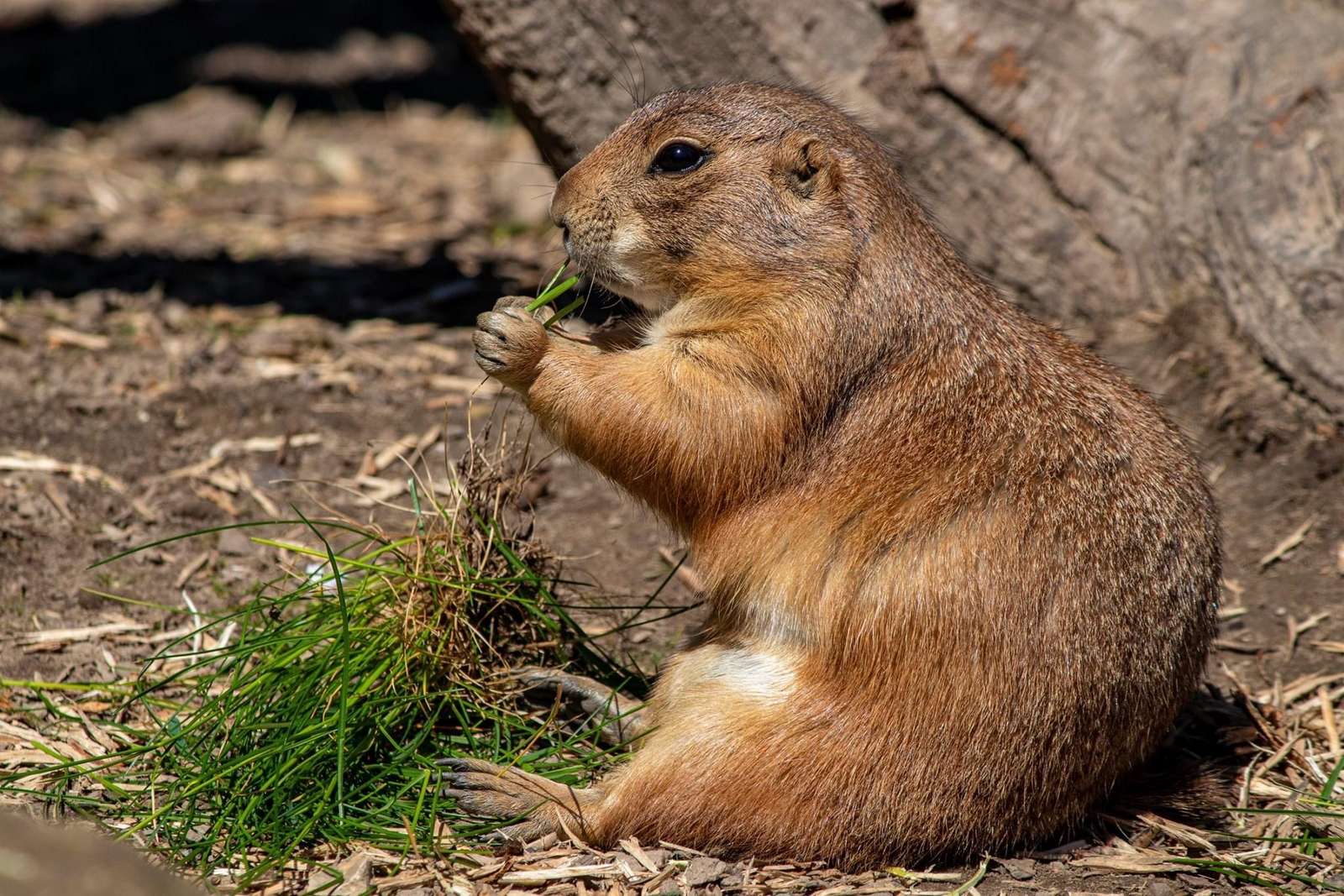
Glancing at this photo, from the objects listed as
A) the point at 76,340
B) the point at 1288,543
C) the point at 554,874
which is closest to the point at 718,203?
the point at 554,874

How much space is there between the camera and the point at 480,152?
1092 cm

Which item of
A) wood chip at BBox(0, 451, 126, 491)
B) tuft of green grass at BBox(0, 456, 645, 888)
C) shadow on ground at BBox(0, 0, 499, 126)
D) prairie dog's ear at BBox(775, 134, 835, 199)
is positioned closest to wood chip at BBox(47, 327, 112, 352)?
wood chip at BBox(0, 451, 126, 491)

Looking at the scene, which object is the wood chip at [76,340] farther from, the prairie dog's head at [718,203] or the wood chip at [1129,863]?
the wood chip at [1129,863]

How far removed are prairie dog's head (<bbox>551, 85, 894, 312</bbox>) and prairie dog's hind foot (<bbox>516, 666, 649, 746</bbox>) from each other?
1.27 meters

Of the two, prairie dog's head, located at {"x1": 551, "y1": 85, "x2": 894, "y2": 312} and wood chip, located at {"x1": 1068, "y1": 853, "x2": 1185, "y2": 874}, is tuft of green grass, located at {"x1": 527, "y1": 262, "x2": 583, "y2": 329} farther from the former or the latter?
wood chip, located at {"x1": 1068, "y1": 853, "x2": 1185, "y2": 874}

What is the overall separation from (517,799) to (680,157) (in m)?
2.01

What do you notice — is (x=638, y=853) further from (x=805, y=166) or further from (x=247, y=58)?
(x=247, y=58)

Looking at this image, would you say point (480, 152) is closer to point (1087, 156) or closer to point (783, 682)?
point (1087, 156)

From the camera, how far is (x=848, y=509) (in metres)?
4.04

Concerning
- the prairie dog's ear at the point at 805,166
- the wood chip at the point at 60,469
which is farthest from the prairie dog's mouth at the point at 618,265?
the wood chip at the point at 60,469

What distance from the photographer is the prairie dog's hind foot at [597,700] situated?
15.1ft

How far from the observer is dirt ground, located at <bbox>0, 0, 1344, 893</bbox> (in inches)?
214

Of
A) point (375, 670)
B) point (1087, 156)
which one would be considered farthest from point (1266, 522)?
point (375, 670)

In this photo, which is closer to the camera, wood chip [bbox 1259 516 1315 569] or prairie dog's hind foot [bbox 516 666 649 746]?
prairie dog's hind foot [bbox 516 666 649 746]
